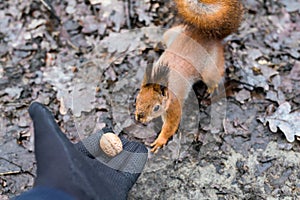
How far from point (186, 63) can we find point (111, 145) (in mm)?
937

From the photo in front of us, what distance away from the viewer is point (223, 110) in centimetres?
349

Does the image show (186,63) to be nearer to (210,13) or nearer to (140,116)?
(210,13)

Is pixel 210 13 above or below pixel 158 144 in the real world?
above

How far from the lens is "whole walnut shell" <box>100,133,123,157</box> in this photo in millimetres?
2760

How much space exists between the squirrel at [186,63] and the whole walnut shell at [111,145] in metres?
0.25

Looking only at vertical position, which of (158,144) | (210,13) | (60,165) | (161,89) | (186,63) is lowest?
(158,144)

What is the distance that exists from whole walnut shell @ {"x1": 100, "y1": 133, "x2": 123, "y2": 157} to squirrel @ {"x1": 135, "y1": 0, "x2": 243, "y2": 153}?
0.25 meters

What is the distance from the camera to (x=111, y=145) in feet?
9.11

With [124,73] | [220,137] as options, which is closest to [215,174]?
[220,137]

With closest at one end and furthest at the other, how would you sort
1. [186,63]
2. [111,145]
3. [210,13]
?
[111,145] < [210,13] < [186,63]

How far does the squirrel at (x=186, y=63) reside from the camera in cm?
293

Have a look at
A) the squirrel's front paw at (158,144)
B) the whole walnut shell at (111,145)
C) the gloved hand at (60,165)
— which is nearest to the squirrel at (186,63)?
the squirrel's front paw at (158,144)

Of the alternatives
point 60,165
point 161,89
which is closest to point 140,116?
point 161,89

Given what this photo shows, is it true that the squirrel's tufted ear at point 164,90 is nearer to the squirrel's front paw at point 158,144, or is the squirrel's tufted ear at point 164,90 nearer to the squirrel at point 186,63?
the squirrel at point 186,63
